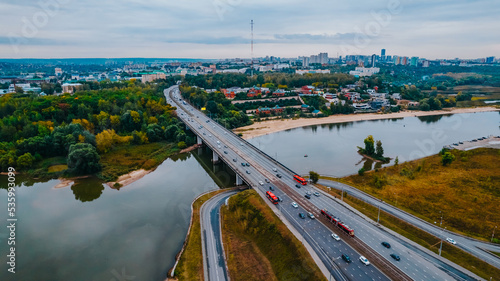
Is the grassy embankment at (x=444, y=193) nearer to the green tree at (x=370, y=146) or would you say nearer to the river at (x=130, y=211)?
the green tree at (x=370, y=146)

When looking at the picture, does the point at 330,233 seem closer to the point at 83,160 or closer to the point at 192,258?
the point at 192,258

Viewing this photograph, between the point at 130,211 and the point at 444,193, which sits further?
the point at 444,193

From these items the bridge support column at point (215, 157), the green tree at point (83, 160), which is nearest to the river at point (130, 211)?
the bridge support column at point (215, 157)

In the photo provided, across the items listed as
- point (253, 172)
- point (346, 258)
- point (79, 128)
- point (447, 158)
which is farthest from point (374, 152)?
point (79, 128)

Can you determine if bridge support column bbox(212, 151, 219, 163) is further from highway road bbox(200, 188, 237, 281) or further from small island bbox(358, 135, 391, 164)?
small island bbox(358, 135, 391, 164)

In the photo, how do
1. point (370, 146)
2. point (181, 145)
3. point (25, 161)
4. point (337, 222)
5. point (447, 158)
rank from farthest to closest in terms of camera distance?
1. point (181, 145)
2. point (370, 146)
3. point (25, 161)
4. point (447, 158)
5. point (337, 222)

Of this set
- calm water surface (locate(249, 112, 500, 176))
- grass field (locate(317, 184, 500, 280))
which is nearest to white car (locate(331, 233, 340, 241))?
grass field (locate(317, 184, 500, 280))

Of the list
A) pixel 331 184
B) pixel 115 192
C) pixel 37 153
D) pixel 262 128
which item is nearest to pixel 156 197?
pixel 115 192
